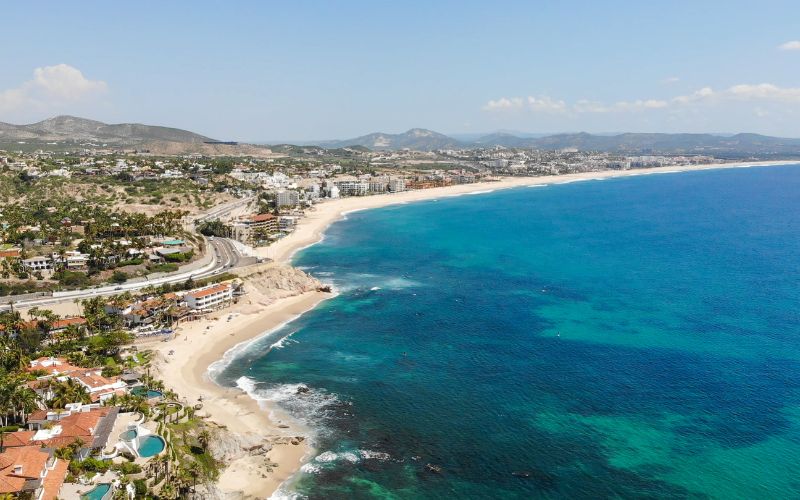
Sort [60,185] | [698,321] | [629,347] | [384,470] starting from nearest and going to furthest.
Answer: [384,470] → [629,347] → [698,321] → [60,185]

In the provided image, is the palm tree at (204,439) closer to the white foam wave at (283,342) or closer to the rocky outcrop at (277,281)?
the white foam wave at (283,342)

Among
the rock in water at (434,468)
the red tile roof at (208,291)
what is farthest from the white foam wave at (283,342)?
the rock in water at (434,468)

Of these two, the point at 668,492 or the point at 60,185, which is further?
the point at 60,185

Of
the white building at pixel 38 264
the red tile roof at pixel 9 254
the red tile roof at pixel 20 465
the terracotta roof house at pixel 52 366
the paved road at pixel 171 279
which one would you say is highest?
the red tile roof at pixel 9 254

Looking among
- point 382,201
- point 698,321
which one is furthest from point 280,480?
point 382,201

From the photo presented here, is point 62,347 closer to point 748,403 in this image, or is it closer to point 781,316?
point 748,403

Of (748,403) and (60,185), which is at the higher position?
(60,185)

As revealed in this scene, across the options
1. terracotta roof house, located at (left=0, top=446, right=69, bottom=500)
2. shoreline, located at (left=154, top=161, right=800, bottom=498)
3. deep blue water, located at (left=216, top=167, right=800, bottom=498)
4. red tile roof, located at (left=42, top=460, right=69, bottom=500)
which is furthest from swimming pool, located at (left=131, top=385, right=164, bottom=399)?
red tile roof, located at (left=42, top=460, right=69, bottom=500)
